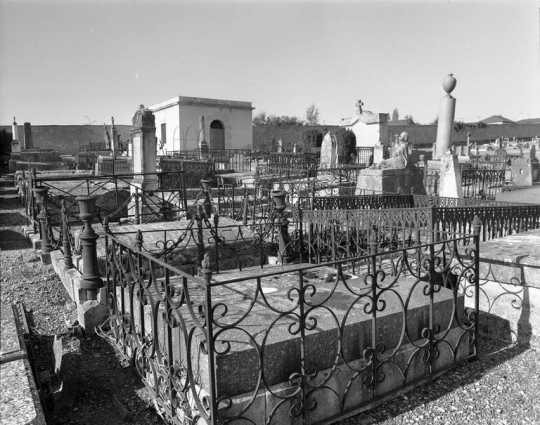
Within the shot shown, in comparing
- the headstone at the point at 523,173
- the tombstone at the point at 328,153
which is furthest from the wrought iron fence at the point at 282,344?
the tombstone at the point at 328,153

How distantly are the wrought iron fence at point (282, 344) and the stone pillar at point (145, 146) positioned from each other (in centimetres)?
749

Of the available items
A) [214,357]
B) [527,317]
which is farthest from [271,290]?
[527,317]

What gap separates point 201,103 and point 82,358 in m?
29.2

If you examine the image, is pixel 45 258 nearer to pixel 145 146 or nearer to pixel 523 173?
pixel 145 146

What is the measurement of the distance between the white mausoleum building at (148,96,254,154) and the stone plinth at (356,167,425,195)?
1984 centimetres

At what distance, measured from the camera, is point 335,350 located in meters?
2.81

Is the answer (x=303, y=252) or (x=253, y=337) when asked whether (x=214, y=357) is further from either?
(x=303, y=252)

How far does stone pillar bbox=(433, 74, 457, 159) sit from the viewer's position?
14.2 m

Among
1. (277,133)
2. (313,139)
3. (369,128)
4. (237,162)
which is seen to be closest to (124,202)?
(237,162)

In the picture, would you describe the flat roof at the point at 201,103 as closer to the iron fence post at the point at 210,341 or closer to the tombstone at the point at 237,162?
the tombstone at the point at 237,162

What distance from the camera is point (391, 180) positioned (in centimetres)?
1110

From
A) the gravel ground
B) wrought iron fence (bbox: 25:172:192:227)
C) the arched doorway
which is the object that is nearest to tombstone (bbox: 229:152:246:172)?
the arched doorway

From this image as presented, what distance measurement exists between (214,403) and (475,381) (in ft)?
6.73

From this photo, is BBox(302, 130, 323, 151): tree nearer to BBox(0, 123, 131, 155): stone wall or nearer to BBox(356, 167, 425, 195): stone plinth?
BBox(0, 123, 131, 155): stone wall
